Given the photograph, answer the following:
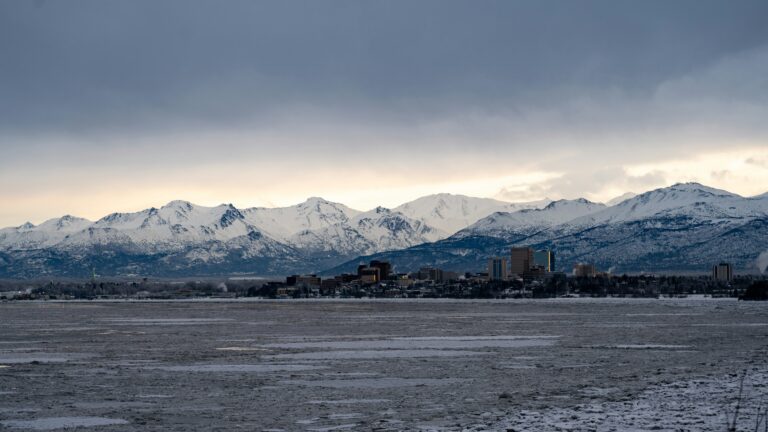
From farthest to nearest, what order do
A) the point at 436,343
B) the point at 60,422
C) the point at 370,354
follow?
the point at 436,343 < the point at 370,354 < the point at 60,422

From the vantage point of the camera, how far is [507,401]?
42594 millimetres

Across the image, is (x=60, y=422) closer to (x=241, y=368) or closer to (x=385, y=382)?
(x=385, y=382)

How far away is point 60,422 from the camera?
38031 mm

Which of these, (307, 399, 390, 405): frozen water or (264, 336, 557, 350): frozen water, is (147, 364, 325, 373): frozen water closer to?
(307, 399, 390, 405): frozen water

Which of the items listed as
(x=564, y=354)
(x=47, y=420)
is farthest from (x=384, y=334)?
(x=47, y=420)

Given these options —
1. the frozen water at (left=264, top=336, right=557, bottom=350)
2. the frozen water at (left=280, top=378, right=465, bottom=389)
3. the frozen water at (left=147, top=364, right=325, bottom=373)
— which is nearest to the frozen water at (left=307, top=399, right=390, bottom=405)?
the frozen water at (left=280, top=378, right=465, bottom=389)

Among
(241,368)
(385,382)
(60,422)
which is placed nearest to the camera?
(60,422)

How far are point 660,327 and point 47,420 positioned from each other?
242 feet

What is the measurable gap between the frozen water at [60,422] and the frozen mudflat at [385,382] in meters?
0.07

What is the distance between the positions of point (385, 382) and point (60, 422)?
670 inches

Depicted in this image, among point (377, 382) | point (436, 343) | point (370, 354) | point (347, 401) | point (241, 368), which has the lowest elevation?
point (347, 401)

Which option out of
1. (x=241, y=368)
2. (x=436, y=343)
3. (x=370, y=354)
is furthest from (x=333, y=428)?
(x=436, y=343)

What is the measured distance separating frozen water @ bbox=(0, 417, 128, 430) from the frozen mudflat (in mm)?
71

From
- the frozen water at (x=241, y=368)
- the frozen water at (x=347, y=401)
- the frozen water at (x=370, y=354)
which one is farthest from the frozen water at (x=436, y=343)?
the frozen water at (x=347, y=401)
